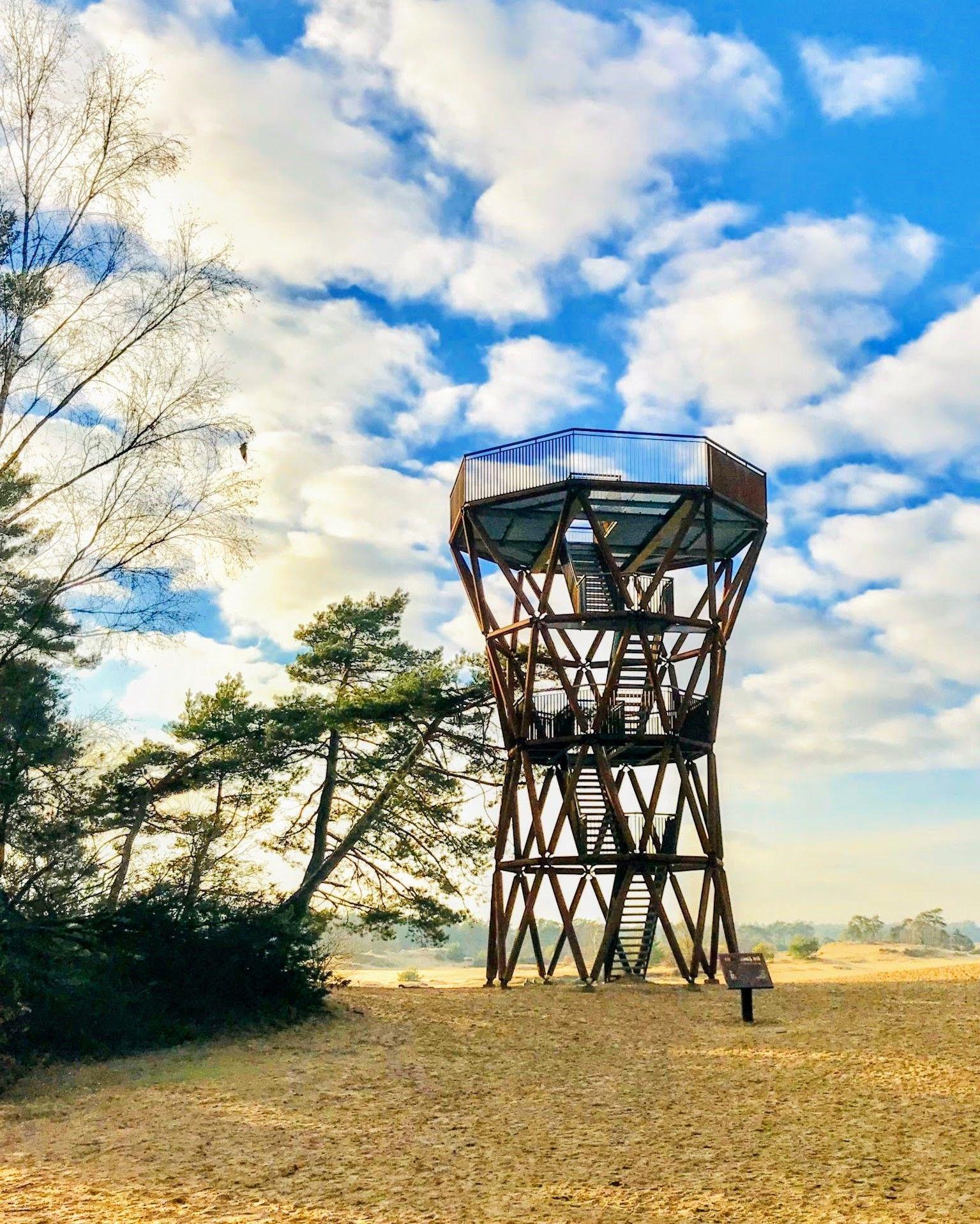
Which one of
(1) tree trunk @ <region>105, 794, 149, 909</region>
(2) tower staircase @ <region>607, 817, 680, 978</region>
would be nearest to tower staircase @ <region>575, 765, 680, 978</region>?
(2) tower staircase @ <region>607, 817, 680, 978</region>

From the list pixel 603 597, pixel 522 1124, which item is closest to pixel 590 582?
pixel 603 597

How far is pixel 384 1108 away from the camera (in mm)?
12008

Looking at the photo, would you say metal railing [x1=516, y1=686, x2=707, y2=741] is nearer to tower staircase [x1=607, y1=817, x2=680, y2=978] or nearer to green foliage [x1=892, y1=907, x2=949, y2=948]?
tower staircase [x1=607, y1=817, x2=680, y2=978]

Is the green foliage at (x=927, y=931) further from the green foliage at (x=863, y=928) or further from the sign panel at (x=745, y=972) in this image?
the sign panel at (x=745, y=972)

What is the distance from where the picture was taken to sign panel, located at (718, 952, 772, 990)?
54.8 ft

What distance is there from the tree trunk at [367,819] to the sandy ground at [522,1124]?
30.0ft

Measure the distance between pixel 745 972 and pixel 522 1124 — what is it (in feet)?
21.7

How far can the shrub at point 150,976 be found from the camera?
14.5m

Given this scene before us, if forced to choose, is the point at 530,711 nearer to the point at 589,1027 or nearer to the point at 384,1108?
the point at 589,1027

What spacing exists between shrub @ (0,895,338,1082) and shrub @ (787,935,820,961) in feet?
153

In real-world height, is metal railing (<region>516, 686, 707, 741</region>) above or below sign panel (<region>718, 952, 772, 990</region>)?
above

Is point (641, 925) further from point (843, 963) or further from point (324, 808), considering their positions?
point (843, 963)

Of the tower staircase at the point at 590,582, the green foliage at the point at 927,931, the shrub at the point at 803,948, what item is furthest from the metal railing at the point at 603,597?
the green foliage at the point at 927,931

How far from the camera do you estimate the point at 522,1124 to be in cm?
1131
